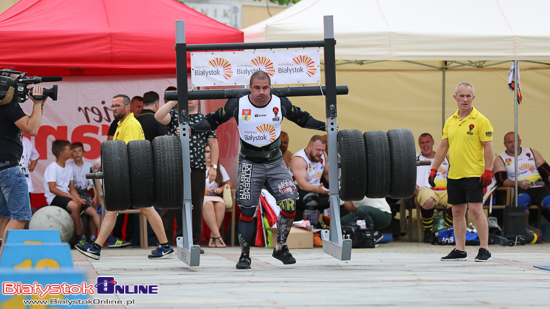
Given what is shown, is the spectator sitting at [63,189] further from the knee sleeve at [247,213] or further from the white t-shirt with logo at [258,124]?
the white t-shirt with logo at [258,124]

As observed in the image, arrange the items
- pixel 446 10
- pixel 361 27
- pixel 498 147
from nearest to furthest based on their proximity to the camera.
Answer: pixel 361 27
pixel 446 10
pixel 498 147

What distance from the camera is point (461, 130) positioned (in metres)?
7.55

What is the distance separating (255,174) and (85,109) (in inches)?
199

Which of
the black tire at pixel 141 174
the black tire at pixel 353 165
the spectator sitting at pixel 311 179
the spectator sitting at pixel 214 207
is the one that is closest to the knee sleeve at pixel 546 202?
the spectator sitting at pixel 311 179

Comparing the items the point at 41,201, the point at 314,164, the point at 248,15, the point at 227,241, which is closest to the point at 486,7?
the point at 314,164

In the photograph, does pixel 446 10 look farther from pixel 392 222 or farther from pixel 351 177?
pixel 351 177

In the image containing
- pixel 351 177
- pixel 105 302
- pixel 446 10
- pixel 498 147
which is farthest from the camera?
pixel 498 147

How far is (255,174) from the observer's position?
6.59 metres

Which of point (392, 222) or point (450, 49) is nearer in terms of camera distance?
point (450, 49)

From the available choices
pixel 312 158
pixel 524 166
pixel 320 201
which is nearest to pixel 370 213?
pixel 320 201

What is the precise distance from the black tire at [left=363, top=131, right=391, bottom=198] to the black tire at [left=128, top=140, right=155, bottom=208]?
1888 mm

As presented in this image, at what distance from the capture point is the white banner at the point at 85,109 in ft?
35.1

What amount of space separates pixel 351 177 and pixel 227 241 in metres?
4.21

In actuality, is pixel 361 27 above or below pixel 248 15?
below
